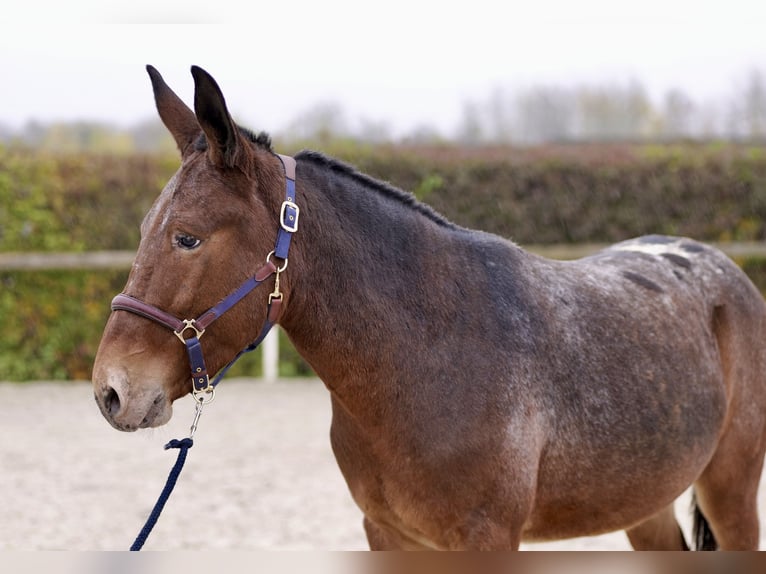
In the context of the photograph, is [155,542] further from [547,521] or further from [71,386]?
[71,386]

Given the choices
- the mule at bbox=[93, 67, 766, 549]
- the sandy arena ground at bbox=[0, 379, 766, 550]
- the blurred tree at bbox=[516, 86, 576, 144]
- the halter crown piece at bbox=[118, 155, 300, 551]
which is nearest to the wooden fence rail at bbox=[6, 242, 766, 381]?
the sandy arena ground at bbox=[0, 379, 766, 550]

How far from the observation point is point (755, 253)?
9.70m

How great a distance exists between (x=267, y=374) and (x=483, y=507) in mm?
7637

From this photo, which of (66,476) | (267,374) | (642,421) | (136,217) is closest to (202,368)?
(642,421)

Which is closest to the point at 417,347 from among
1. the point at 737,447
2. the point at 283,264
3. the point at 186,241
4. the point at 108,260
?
the point at 283,264

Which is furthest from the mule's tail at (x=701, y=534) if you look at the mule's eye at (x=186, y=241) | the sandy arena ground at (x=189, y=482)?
the mule's eye at (x=186, y=241)

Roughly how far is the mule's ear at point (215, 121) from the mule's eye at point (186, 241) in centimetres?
23

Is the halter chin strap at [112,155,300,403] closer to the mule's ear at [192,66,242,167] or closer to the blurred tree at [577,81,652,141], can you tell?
the mule's ear at [192,66,242,167]

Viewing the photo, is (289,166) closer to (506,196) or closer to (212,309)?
(212,309)

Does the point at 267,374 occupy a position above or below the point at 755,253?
below

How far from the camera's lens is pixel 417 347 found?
2453mm

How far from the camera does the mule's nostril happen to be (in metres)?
2.12

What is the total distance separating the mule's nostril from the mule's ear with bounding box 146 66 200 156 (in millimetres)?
773

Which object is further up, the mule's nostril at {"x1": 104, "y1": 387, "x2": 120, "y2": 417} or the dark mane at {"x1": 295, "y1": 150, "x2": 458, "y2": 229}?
the dark mane at {"x1": 295, "y1": 150, "x2": 458, "y2": 229}
